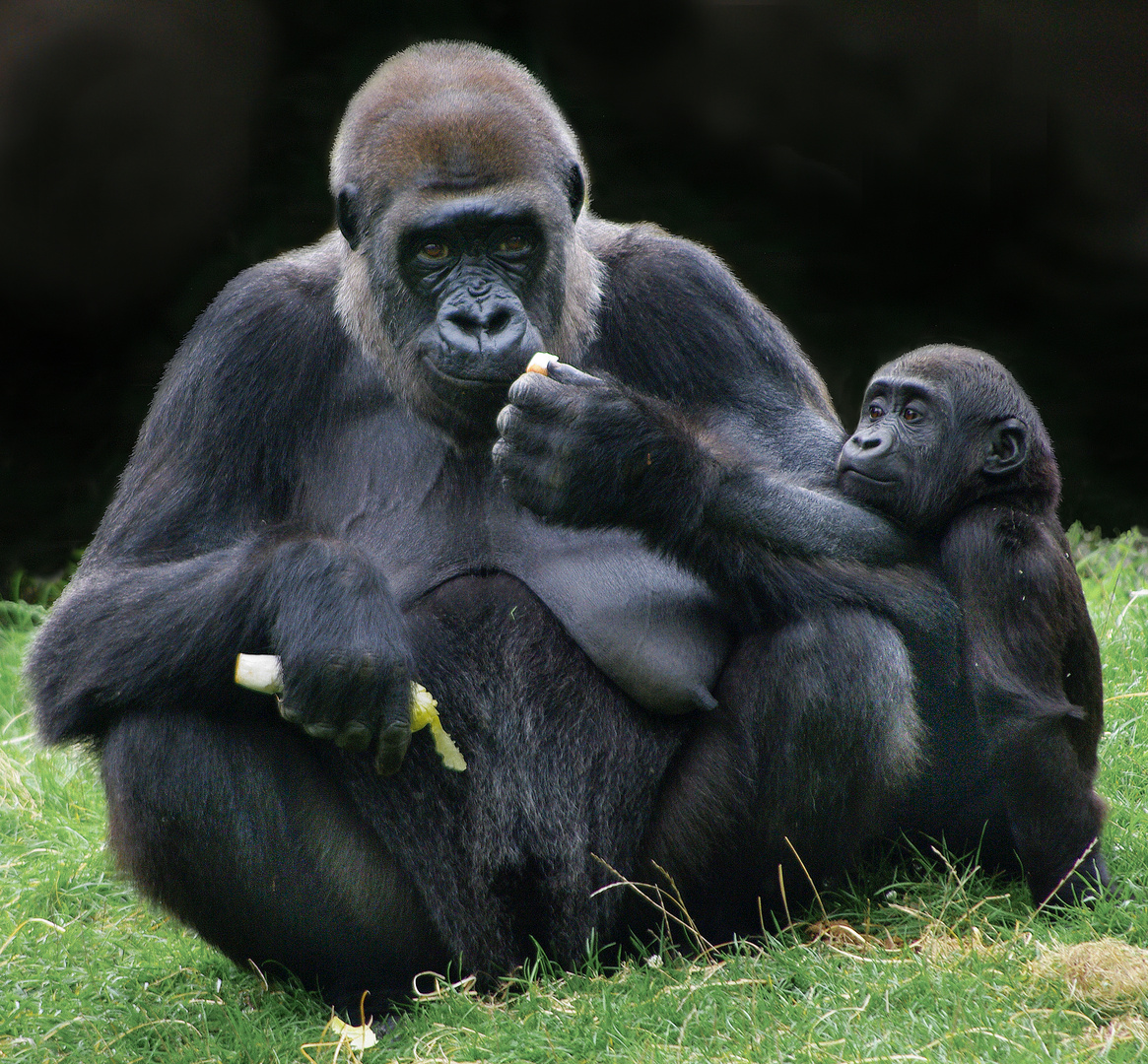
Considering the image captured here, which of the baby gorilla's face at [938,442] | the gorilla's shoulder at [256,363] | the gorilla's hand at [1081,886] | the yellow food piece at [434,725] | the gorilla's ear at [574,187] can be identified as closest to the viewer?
the yellow food piece at [434,725]

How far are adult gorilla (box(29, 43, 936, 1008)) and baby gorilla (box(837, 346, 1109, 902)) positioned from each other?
0.44 ft

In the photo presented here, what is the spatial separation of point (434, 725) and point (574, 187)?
4.88ft

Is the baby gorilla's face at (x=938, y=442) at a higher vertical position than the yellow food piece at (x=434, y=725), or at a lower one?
higher

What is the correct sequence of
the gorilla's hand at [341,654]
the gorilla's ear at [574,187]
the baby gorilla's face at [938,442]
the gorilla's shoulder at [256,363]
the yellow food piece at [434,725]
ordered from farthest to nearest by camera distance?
the gorilla's ear at [574,187]
the gorilla's shoulder at [256,363]
the baby gorilla's face at [938,442]
the yellow food piece at [434,725]
the gorilla's hand at [341,654]

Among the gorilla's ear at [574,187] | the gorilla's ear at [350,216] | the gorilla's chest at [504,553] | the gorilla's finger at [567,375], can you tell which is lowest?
the gorilla's chest at [504,553]

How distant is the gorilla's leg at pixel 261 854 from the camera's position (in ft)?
10.5

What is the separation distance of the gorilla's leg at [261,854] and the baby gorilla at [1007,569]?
145 centimetres

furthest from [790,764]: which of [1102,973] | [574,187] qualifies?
[574,187]

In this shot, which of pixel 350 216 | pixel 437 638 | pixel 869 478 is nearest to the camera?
pixel 437 638

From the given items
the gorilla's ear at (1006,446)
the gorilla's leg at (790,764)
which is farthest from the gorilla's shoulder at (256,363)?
the gorilla's ear at (1006,446)

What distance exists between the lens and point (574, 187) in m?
3.76

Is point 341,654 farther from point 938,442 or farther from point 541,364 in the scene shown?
point 938,442

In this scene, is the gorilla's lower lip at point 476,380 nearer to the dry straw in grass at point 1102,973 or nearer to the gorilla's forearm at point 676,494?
the gorilla's forearm at point 676,494

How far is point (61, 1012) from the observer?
347 centimetres
